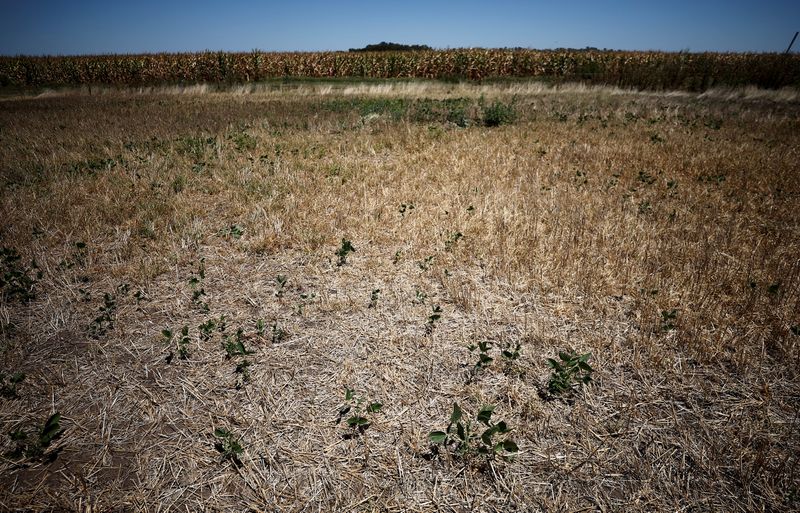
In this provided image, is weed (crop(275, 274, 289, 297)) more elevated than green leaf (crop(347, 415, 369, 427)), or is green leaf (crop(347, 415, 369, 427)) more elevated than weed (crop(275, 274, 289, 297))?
weed (crop(275, 274, 289, 297))

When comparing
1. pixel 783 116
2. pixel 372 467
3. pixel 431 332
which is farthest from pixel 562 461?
pixel 783 116

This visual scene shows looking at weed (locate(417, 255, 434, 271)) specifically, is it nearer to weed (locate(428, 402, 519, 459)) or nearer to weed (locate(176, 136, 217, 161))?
weed (locate(428, 402, 519, 459))

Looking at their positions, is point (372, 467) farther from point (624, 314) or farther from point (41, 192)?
point (41, 192)

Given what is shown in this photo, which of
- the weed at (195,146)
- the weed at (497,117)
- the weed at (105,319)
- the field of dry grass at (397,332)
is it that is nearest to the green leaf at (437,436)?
the field of dry grass at (397,332)

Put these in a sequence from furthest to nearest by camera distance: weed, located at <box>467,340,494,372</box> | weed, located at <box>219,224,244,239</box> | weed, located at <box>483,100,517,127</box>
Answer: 1. weed, located at <box>483,100,517,127</box>
2. weed, located at <box>219,224,244,239</box>
3. weed, located at <box>467,340,494,372</box>

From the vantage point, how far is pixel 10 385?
264cm

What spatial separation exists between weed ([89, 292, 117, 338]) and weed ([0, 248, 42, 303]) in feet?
2.79

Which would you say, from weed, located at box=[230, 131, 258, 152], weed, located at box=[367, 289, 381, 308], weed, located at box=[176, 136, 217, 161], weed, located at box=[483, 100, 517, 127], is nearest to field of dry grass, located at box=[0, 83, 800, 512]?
weed, located at box=[367, 289, 381, 308]

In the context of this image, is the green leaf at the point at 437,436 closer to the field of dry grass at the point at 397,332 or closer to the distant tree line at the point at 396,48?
the field of dry grass at the point at 397,332

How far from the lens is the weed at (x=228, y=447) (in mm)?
2174

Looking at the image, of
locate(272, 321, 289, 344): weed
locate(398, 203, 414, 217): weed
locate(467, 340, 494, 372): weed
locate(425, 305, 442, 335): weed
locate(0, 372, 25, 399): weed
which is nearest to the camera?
locate(0, 372, 25, 399): weed

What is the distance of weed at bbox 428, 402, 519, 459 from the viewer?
213 cm

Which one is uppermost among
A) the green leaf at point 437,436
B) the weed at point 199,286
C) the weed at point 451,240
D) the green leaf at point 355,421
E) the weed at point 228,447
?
the weed at point 451,240

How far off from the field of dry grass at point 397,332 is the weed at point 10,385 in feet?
0.05
